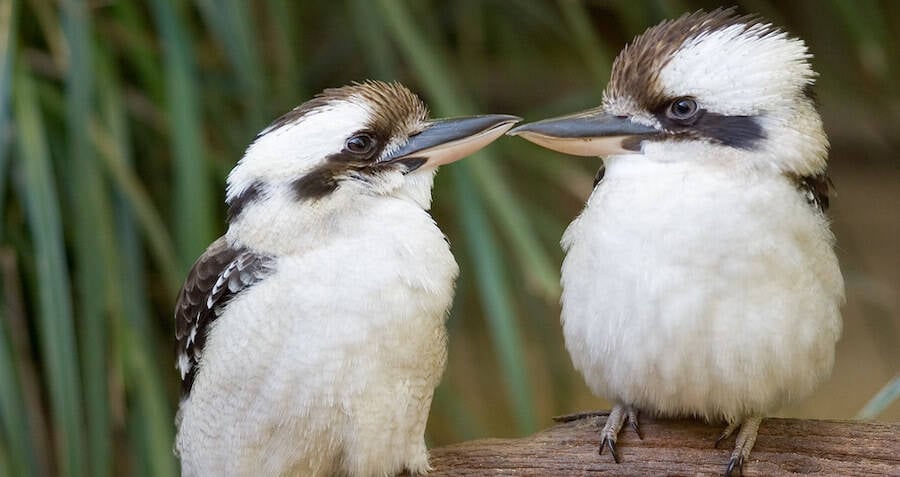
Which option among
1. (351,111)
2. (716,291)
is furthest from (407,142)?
(716,291)

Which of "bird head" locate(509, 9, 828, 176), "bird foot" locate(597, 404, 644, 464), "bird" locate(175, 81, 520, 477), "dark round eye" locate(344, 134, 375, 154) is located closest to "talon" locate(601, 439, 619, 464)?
"bird foot" locate(597, 404, 644, 464)

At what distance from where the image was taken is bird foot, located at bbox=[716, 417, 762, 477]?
4.32 feet

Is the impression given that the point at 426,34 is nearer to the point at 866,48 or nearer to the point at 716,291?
the point at 866,48

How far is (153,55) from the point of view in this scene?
2.14 metres

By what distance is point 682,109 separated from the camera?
1310 millimetres

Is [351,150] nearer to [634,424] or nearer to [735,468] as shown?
[634,424]

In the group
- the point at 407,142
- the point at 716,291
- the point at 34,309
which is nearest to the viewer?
the point at 716,291

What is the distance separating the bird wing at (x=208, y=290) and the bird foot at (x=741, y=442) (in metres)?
0.54

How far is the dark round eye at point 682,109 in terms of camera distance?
130 centimetres

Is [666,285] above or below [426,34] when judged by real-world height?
below

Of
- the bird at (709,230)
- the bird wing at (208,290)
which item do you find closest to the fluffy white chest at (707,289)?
the bird at (709,230)

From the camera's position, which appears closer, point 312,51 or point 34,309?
point 34,309

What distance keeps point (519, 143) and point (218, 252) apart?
1060mm

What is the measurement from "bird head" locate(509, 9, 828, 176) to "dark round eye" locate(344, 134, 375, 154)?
161 mm
